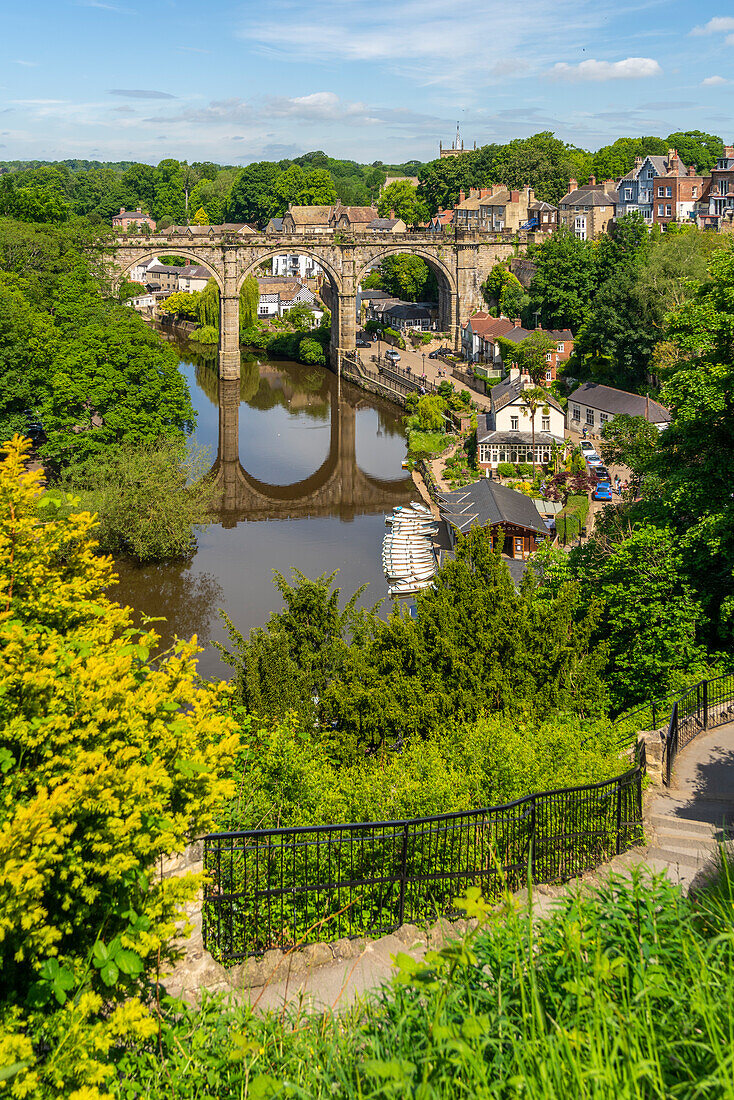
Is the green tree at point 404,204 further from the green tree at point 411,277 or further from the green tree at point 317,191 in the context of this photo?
the green tree at point 411,277

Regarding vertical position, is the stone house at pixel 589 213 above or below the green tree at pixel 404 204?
below

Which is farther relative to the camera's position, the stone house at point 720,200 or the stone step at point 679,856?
the stone house at point 720,200

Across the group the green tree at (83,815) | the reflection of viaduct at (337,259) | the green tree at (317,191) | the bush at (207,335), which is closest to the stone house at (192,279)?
the bush at (207,335)

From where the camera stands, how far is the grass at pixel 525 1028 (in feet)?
13.7

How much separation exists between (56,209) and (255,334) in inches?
787

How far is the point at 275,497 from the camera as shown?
45.0 meters

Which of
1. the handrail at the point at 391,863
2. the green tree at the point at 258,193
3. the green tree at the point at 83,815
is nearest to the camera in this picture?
the green tree at the point at 83,815

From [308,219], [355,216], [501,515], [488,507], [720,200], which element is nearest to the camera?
[501,515]

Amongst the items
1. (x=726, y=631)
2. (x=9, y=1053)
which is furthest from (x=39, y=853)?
(x=726, y=631)

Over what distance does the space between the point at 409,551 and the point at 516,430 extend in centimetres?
1400

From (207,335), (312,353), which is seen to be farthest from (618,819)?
(207,335)

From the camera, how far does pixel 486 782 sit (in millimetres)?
10742

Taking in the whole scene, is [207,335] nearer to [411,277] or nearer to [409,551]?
[411,277]

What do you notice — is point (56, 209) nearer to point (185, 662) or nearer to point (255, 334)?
point (255, 334)
